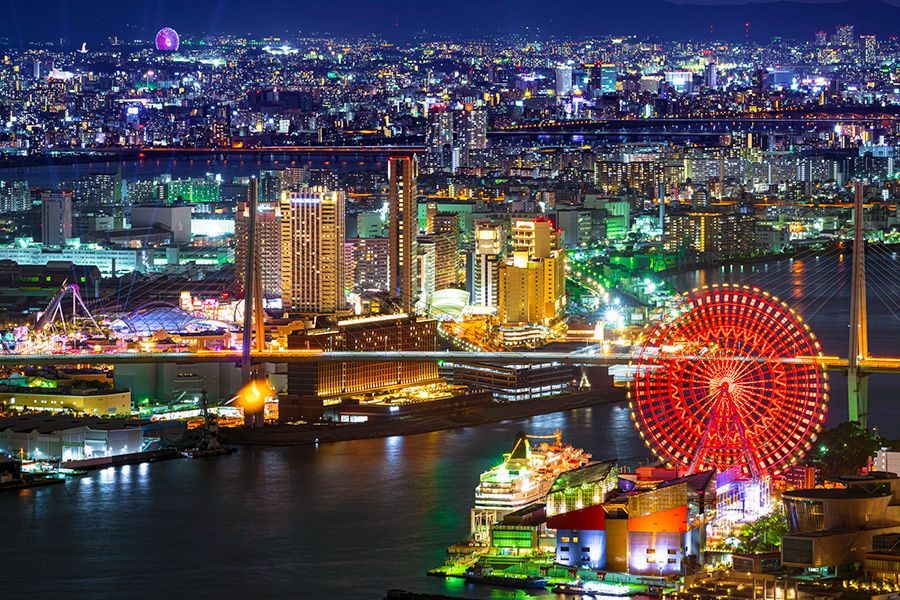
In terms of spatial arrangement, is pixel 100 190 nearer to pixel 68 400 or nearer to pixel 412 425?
pixel 68 400

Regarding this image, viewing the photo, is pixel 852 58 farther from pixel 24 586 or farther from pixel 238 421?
pixel 24 586

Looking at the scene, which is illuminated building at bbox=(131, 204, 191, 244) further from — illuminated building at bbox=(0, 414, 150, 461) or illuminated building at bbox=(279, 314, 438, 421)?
illuminated building at bbox=(0, 414, 150, 461)

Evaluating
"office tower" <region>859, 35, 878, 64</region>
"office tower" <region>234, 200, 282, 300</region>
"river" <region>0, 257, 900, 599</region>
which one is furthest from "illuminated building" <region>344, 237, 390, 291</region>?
"office tower" <region>859, 35, 878, 64</region>

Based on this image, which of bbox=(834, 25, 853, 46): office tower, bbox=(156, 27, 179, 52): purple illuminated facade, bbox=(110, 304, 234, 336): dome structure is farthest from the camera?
bbox=(834, 25, 853, 46): office tower

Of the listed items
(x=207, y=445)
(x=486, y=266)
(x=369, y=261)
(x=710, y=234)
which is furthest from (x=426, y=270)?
(x=710, y=234)

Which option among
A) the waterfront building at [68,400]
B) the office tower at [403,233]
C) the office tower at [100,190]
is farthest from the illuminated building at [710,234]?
the waterfront building at [68,400]

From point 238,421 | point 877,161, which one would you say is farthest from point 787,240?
point 238,421

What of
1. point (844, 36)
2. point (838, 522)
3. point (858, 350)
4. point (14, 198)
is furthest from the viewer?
point (844, 36)
